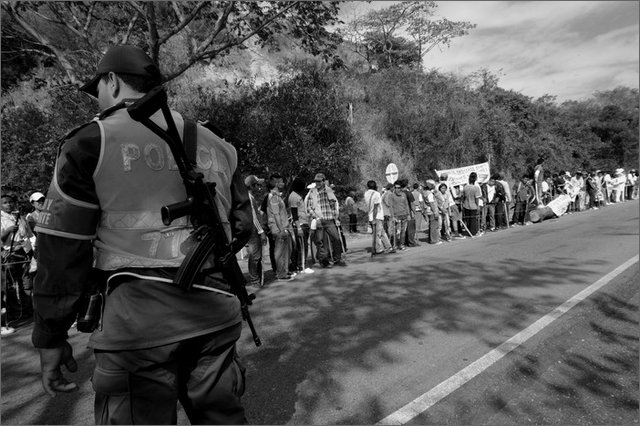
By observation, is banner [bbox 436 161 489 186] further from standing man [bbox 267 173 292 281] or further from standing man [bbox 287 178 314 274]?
standing man [bbox 267 173 292 281]

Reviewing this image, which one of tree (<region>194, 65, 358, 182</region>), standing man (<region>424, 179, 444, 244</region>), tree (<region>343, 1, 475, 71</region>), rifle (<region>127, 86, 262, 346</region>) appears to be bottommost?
standing man (<region>424, 179, 444, 244</region>)

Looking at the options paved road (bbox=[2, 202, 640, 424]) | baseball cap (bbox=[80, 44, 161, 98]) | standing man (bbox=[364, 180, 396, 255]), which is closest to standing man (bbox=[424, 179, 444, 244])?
standing man (bbox=[364, 180, 396, 255])

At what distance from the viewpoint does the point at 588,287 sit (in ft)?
18.4

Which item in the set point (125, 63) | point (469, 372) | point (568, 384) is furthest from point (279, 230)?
point (125, 63)

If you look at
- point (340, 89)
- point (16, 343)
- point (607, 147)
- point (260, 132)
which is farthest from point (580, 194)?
point (607, 147)

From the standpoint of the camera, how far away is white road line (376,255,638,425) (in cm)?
282

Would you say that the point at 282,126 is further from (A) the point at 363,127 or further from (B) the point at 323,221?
(B) the point at 323,221

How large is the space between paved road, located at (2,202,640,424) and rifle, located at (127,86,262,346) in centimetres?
159

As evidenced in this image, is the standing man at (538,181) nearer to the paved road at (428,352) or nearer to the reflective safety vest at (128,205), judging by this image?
the paved road at (428,352)

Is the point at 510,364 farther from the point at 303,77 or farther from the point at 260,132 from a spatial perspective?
the point at 303,77

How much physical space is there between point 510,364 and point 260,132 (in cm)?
1463

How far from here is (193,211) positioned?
1.80m

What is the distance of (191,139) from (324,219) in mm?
6861

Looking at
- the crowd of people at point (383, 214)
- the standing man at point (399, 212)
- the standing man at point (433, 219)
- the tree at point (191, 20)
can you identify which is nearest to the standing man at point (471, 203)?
the crowd of people at point (383, 214)
